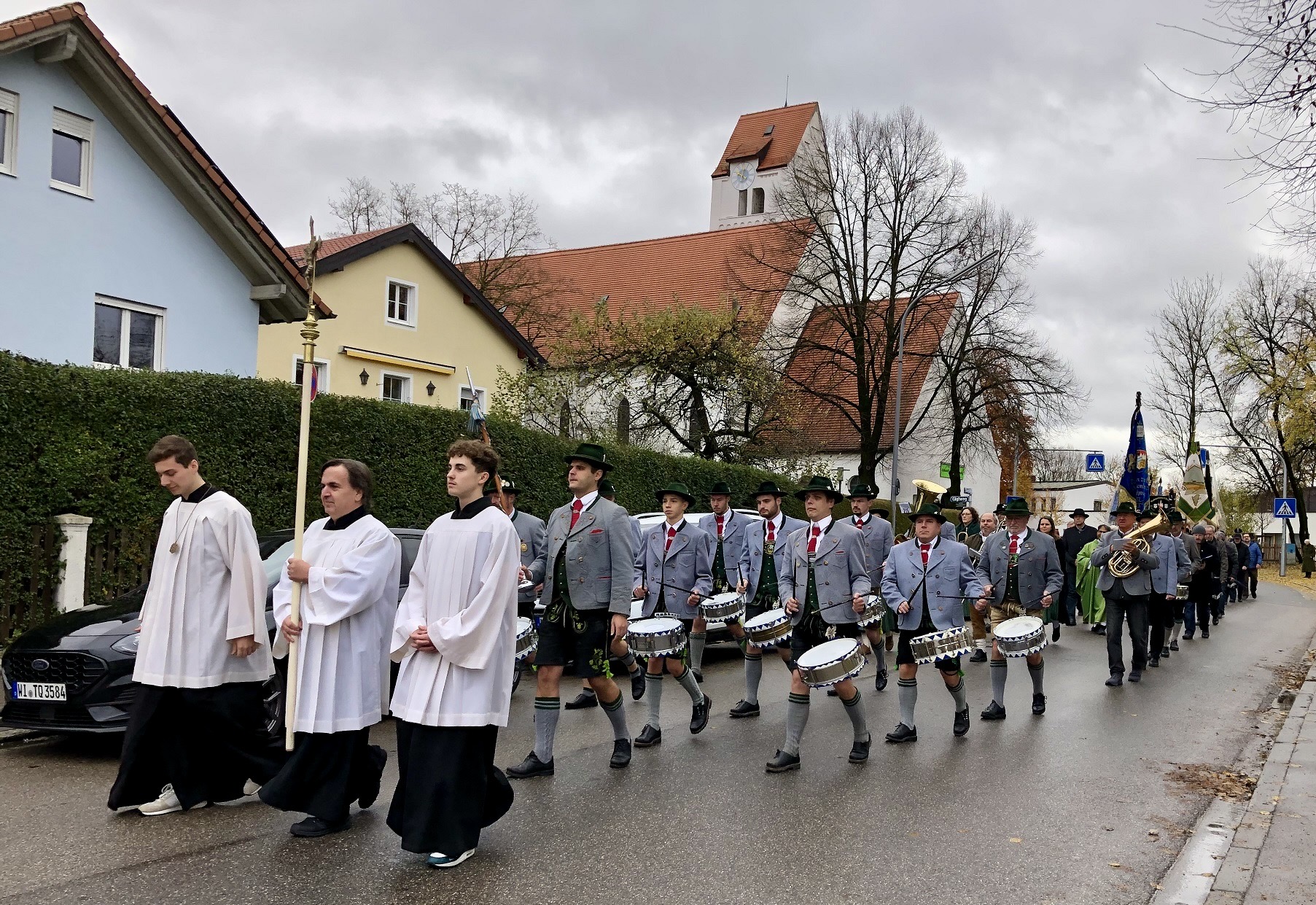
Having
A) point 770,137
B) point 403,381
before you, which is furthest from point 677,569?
point 770,137

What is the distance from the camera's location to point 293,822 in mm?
6051

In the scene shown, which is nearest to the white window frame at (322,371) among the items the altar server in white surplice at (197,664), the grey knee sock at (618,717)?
the grey knee sock at (618,717)

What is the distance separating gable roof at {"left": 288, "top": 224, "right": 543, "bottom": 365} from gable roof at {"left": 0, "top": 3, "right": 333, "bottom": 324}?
4.70 meters

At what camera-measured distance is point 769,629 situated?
365 inches

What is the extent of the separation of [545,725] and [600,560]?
1.09 metres

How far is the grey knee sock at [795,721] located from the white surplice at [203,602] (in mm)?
3406

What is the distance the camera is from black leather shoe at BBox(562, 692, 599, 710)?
10.3 m

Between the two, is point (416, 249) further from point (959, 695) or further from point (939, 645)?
point (939, 645)

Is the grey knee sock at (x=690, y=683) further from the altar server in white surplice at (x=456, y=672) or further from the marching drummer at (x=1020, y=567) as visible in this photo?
the marching drummer at (x=1020, y=567)

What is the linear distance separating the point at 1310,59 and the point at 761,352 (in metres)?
30.0

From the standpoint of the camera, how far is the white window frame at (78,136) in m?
17.6

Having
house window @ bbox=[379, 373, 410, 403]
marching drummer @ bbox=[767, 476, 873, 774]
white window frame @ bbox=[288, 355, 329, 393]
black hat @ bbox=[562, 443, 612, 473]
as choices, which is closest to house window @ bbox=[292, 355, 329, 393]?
white window frame @ bbox=[288, 355, 329, 393]

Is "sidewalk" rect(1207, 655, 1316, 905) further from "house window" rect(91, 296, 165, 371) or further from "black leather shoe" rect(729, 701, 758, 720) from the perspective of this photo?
"house window" rect(91, 296, 165, 371)

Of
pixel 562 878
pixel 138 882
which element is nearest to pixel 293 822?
pixel 138 882
